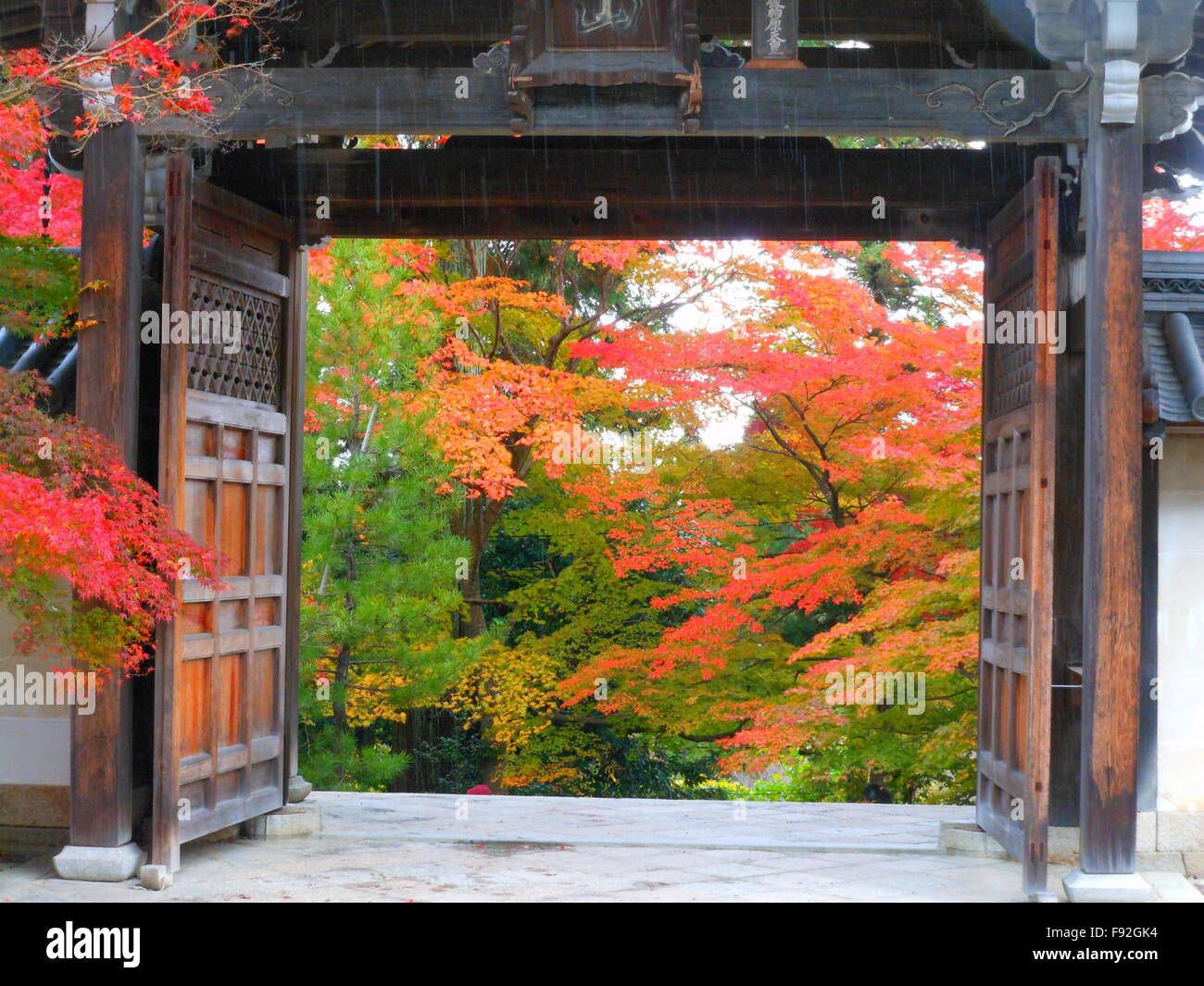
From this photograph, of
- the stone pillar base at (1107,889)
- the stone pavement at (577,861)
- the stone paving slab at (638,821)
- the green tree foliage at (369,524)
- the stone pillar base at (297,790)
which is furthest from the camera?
the green tree foliage at (369,524)

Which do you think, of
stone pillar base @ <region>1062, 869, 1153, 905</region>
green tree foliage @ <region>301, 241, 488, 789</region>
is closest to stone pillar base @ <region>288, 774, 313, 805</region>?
green tree foliage @ <region>301, 241, 488, 789</region>

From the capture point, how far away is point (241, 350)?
6.81 m

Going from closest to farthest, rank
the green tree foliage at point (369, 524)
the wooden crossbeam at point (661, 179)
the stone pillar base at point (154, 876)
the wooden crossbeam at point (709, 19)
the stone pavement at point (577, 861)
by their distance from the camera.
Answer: the stone pillar base at point (154, 876), the stone pavement at point (577, 861), the wooden crossbeam at point (709, 19), the wooden crossbeam at point (661, 179), the green tree foliage at point (369, 524)

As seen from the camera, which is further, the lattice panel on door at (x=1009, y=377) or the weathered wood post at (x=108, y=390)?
the lattice panel on door at (x=1009, y=377)

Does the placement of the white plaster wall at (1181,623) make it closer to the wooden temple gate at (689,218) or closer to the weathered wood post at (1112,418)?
the wooden temple gate at (689,218)

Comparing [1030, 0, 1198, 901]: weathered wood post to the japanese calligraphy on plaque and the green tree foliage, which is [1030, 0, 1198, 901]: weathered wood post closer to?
the japanese calligraphy on plaque

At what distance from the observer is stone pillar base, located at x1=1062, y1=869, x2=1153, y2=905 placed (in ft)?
17.6

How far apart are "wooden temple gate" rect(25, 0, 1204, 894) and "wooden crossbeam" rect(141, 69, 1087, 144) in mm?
13

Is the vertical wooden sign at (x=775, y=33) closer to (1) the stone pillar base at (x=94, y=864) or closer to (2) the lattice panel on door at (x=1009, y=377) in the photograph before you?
(2) the lattice panel on door at (x=1009, y=377)

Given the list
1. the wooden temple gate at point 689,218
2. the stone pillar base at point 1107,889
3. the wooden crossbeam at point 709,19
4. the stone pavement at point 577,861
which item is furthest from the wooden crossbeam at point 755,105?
the stone pavement at point 577,861

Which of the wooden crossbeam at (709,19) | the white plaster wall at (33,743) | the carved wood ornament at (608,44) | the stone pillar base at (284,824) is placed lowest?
the stone pillar base at (284,824)

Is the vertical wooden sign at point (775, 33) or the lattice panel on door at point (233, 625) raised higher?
the vertical wooden sign at point (775, 33)

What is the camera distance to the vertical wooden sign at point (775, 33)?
5.79 m

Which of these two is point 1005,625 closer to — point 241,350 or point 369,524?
point 241,350
